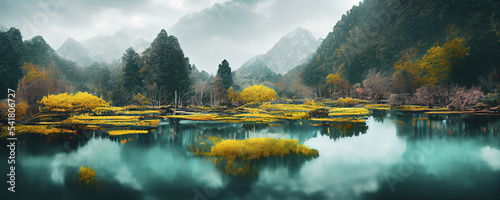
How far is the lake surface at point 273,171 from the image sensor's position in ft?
19.9

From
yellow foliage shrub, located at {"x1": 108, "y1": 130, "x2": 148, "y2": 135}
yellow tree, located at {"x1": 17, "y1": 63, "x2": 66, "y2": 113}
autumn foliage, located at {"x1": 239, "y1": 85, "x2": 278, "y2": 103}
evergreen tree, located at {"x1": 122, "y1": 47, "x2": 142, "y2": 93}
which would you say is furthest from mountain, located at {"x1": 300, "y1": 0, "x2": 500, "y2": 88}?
evergreen tree, located at {"x1": 122, "y1": 47, "x2": 142, "y2": 93}

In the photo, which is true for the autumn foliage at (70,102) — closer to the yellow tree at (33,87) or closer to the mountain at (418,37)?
the yellow tree at (33,87)

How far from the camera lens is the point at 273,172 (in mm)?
7348

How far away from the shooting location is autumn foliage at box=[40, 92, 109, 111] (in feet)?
61.0

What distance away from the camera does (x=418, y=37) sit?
102 feet

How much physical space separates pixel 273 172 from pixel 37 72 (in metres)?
23.4

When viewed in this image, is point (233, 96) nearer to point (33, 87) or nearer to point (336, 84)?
point (336, 84)

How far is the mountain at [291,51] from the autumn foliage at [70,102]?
10305cm

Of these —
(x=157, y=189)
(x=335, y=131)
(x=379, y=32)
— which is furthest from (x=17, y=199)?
(x=379, y=32)

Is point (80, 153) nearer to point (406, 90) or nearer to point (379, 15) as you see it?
point (406, 90)

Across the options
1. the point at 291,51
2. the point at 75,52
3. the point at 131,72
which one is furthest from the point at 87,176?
the point at 291,51

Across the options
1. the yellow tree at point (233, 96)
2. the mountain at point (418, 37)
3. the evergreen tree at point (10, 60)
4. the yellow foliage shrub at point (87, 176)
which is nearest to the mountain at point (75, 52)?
the evergreen tree at point (10, 60)

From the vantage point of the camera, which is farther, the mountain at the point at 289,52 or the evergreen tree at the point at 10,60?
the mountain at the point at 289,52

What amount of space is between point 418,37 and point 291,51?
103217 millimetres
